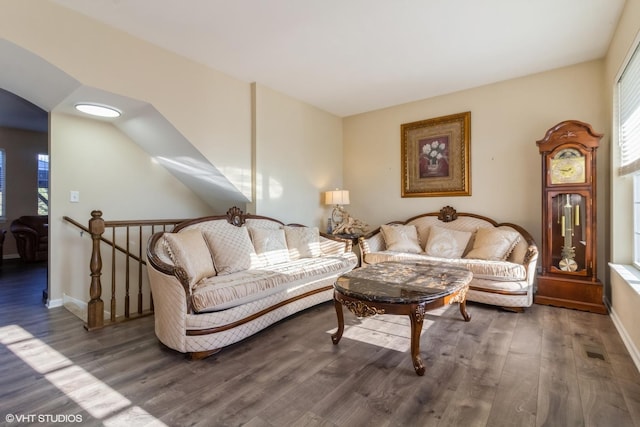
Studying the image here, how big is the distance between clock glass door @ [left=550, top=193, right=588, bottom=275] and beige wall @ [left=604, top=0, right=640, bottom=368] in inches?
11.8

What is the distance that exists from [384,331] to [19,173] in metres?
7.61

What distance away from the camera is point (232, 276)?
8.58 ft

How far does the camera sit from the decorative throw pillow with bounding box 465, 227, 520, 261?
338 centimetres

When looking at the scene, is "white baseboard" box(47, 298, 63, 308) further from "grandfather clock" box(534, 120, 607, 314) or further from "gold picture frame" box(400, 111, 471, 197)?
"grandfather clock" box(534, 120, 607, 314)

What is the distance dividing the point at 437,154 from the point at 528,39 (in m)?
1.70

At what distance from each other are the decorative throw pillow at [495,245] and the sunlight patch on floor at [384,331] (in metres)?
0.97

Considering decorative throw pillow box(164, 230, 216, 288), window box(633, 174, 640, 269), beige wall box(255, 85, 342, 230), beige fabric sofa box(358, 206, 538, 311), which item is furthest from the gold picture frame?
decorative throw pillow box(164, 230, 216, 288)

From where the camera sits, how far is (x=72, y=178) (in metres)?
3.31

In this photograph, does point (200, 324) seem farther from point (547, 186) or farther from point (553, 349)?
point (547, 186)

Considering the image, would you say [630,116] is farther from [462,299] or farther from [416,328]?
[416,328]

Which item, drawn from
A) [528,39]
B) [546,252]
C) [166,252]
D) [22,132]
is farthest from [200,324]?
[22,132]

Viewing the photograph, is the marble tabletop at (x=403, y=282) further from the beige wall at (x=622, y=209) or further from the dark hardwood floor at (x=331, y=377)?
the beige wall at (x=622, y=209)

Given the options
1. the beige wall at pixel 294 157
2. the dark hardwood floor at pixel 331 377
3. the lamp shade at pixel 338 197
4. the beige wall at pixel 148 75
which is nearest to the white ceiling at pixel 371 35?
the beige wall at pixel 148 75

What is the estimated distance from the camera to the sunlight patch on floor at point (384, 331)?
234 cm
